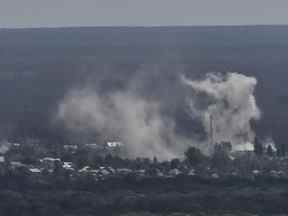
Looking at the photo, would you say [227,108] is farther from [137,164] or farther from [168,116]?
[137,164]

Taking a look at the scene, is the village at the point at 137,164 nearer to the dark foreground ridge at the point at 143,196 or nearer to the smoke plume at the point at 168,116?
the dark foreground ridge at the point at 143,196

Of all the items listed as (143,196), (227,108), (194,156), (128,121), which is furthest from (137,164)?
(227,108)

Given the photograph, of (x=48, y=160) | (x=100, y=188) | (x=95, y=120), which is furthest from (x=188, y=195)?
(x=95, y=120)

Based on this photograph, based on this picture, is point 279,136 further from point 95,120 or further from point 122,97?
point 122,97

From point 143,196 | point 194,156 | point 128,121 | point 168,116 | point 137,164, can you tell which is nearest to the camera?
point 143,196

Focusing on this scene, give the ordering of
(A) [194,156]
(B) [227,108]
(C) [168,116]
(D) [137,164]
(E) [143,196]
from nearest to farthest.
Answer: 1. (E) [143,196]
2. (D) [137,164]
3. (A) [194,156]
4. (B) [227,108]
5. (C) [168,116]

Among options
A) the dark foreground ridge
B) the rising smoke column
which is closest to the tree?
the dark foreground ridge
